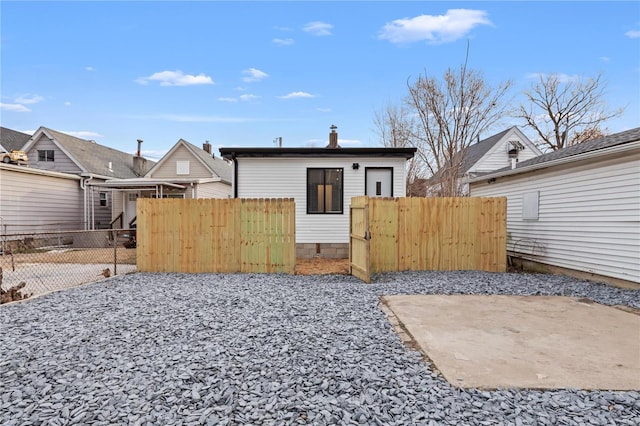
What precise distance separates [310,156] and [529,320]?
7090 mm

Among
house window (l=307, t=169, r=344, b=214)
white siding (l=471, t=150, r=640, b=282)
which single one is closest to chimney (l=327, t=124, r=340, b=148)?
house window (l=307, t=169, r=344, b=214)

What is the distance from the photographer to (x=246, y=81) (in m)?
14.3

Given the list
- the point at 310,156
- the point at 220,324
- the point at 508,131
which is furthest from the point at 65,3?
the point at 508,131

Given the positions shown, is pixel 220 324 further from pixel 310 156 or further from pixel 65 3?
pixel 65 3

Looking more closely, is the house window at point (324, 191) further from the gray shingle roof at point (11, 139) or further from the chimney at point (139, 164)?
the gray shingle roof at point (11, 139)

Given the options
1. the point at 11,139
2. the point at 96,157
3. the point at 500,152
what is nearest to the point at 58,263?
the point at 96,157

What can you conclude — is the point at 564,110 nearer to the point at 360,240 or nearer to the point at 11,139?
the point at 360,240

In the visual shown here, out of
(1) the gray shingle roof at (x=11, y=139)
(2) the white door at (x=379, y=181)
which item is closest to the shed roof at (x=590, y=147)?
(2) the white door at (x=379, y=181)

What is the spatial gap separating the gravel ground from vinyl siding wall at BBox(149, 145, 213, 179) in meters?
14.9

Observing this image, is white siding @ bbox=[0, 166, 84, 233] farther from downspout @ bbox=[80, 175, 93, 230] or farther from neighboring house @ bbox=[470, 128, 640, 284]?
neighboring house @ bbox=[470, 128, 640, 284]

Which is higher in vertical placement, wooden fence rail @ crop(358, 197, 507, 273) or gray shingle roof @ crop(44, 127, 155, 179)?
gray shingle roof @ crop(44, 127, 155, 179)

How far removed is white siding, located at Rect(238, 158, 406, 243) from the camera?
1005cm

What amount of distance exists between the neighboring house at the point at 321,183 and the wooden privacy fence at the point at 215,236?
8.70 ft

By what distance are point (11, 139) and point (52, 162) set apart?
5.80 meters
